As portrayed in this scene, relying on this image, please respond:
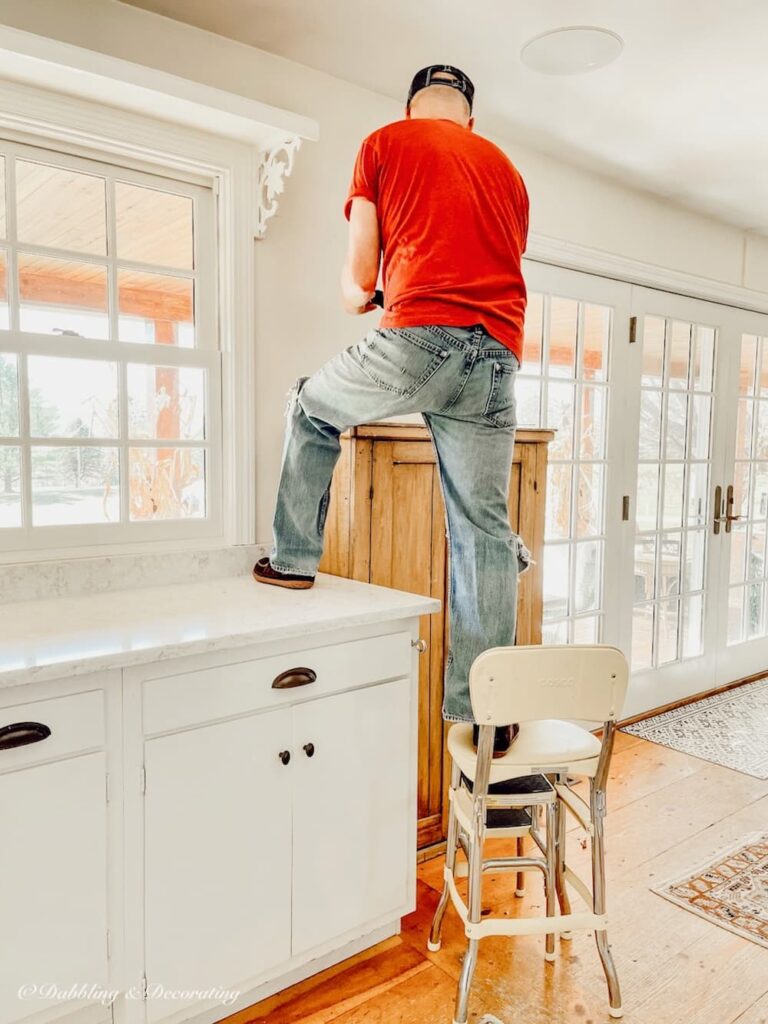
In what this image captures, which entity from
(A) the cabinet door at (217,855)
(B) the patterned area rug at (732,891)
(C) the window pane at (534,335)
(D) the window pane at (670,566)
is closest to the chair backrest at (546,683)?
(A) the cabinet door at (217,855)

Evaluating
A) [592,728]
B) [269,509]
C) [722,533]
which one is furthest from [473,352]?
[722,533]

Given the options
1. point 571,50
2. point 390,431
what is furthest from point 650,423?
point 390,431

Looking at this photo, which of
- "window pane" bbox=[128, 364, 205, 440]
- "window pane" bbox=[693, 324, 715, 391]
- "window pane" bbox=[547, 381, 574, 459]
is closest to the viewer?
"window pane" bbox=[128, 364, 205, 440]

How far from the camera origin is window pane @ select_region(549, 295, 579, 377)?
3342mm

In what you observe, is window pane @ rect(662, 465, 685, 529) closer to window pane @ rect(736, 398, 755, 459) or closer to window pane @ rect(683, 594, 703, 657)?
window pane @ rect(683, 594, 703, 657)

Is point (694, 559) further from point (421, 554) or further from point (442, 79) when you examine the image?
point (442, 79)

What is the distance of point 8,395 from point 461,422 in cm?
119

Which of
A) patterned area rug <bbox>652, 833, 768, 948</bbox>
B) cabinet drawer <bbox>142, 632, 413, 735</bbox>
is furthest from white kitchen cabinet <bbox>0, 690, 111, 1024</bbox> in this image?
patterned area rug <bbox>652, 833, 768, 948</bbox>

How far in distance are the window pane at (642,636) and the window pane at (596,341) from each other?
1.21 m

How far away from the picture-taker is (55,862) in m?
1.41

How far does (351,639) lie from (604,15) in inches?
72.1

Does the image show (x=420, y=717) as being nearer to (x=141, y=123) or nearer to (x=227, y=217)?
(x=227, y=217)

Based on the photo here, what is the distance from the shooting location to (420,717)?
2346mm

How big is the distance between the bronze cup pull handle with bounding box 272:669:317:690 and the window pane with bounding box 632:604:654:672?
8.26ft
